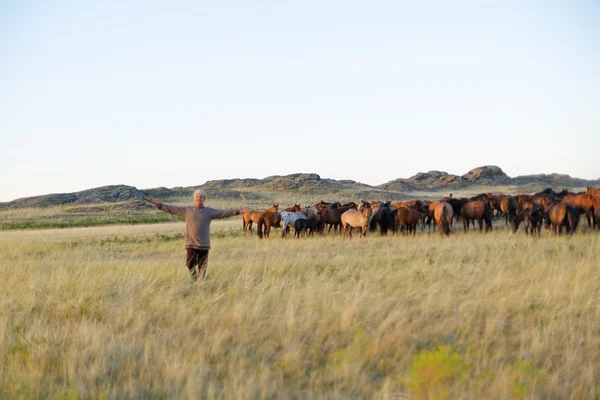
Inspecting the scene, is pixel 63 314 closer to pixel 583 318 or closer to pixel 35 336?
pixel 35 336

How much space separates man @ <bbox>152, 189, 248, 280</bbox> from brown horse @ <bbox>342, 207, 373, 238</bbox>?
14810 millimetres

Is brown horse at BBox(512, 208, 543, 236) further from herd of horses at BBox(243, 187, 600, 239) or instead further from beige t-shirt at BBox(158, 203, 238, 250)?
beige t-shirt at BBox(158, 203, 238, 250)

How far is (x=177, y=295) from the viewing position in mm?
8664

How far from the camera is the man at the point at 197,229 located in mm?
9711

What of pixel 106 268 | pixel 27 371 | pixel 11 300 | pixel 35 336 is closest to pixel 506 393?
pixel 27 371

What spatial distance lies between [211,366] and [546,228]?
19.6 m

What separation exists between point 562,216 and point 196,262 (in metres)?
15.7

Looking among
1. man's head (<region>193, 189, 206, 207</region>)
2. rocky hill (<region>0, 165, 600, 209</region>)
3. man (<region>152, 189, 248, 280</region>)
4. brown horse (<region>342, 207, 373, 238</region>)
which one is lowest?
brown horse (<region>342, 207, 373, 238</region>)

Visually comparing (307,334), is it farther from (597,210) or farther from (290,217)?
(290,217)

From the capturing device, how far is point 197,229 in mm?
9695

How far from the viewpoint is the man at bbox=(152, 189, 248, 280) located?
9.71 m

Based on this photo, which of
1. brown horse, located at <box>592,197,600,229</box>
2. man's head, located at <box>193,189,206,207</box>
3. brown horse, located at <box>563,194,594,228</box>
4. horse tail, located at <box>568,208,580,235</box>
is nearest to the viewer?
man's head, located at <box>193,189,206,207</box>

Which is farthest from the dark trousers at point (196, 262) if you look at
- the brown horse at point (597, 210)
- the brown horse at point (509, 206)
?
the brown horse at point (509, 206)

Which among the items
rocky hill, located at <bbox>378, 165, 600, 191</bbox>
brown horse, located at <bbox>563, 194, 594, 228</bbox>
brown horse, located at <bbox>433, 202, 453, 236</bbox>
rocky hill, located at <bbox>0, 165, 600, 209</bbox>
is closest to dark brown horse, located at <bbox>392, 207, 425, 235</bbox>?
brown horse, located at <bbox>433, 202, 453, 236</bbox>
